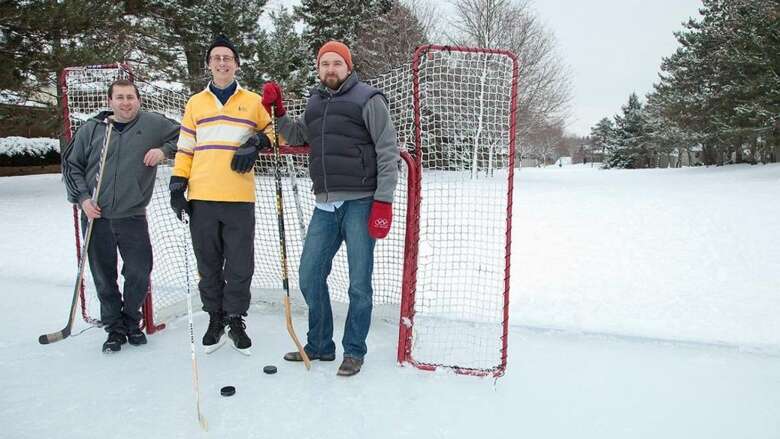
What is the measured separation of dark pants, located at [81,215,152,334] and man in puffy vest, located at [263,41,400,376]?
46.4 inches

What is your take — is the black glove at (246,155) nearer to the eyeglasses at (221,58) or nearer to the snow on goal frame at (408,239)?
the snow on goal frame at (408,239)

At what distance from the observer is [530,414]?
255 cm

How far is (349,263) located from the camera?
2.98m

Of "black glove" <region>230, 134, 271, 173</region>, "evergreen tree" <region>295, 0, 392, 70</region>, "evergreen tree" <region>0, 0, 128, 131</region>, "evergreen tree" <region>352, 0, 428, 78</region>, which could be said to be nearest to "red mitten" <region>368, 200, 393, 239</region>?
"black glove" <region>230, 134, 271, 173</region>

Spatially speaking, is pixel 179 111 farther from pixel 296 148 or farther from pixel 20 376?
pixel 20 376

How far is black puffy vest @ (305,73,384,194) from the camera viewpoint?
9.26 feet

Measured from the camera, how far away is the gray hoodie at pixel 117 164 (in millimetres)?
3215

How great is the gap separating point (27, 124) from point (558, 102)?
18.1 metres

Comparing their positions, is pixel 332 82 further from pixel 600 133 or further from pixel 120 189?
pixel 600 133

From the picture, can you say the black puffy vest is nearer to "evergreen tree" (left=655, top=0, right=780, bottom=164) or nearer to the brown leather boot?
the brown leather boot

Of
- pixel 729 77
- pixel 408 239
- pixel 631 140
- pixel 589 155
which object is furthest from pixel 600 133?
pixel 408 239

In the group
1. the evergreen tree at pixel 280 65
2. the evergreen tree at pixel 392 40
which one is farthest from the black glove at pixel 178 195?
the evergreen tree at pixel 392 40

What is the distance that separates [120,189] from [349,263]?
1583 millimetres

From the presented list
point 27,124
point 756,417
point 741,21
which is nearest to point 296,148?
point 756,417
